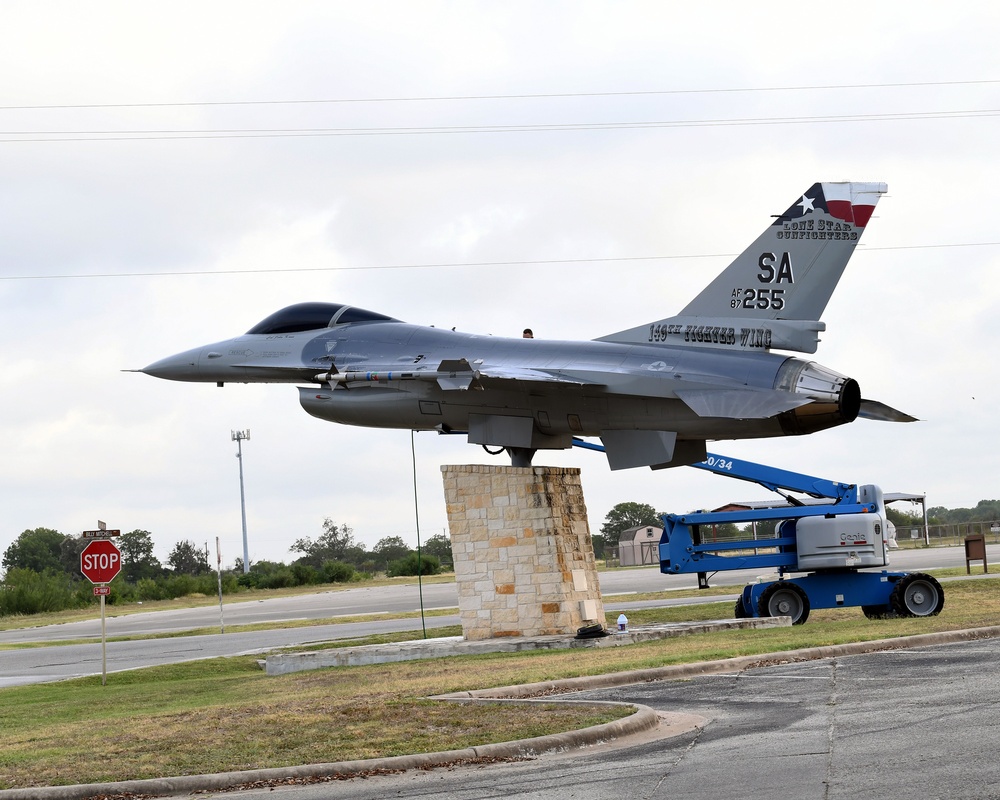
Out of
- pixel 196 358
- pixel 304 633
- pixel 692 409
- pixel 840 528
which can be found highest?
pixel 196 358

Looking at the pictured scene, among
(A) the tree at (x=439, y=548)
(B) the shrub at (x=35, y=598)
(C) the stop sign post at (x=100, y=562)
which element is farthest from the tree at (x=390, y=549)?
(C) the stop sign post at (x=100, y=562)

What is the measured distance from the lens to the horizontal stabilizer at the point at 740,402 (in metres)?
18.2

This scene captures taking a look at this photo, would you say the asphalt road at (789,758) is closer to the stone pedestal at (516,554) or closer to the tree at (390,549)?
the stone pedestal at (516,554)

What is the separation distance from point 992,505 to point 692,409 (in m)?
→ 168

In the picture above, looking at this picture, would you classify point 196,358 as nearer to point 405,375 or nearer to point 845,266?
point 405,375

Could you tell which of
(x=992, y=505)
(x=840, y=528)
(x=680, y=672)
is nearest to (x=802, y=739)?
(x=680, y=672)

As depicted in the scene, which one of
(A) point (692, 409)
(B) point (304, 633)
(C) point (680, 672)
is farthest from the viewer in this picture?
(B) point (304, 633)

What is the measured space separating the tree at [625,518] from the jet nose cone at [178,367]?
95.2 metres

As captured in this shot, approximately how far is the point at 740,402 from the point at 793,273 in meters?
2.47

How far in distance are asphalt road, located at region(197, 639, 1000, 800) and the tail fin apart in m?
7.68

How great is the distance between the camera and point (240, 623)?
4256 centimetres

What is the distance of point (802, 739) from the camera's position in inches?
373

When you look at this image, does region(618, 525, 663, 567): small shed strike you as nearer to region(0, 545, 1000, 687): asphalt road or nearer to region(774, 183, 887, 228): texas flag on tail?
region(0, 545, 1000, 687): asphalt road

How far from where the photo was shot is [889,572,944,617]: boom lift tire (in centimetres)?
2325
